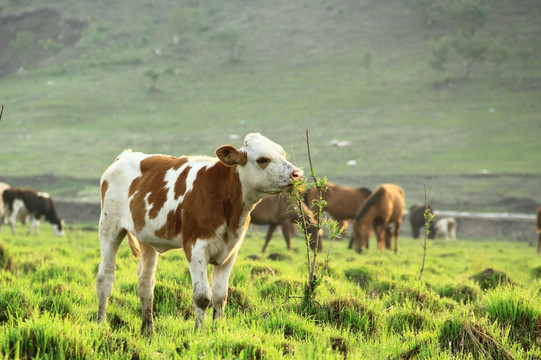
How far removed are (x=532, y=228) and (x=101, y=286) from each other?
79.7 feet

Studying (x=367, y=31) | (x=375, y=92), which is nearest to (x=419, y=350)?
(x=375, y=92)

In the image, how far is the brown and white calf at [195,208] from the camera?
525cm

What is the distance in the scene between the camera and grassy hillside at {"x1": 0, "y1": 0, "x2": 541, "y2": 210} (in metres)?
46.3

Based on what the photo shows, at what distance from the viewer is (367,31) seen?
8331 centimetres

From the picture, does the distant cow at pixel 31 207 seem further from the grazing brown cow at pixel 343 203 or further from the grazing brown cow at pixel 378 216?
the grazing brown cow at pixel 378 216

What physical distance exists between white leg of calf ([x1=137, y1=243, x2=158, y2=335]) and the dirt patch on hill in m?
89.7

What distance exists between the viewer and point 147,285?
595cm

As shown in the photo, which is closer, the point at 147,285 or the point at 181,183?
the point at 181,183

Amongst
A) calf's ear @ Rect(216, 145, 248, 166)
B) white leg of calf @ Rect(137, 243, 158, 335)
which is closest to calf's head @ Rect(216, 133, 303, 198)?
calf's ear @ Rect(216, 145, 248, 166)

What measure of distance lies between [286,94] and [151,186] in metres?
61.4

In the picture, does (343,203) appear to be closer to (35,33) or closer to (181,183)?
(181,183)

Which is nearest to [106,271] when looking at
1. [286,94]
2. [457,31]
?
[286,94]

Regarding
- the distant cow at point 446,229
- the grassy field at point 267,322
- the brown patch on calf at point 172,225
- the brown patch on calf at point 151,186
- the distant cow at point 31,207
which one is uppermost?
the brown patch on calf at point 151,186

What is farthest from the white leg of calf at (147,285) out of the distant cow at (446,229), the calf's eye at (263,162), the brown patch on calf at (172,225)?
the distant cow at (446,229)
